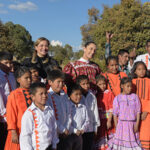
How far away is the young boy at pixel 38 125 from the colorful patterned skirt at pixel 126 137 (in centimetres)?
193

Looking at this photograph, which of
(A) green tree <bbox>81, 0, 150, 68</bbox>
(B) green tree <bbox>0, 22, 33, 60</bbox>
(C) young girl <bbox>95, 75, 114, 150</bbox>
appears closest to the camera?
(C) young girl <bbox>95, 75, 114, 150</bbox>

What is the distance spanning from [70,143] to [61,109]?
1.95 feet

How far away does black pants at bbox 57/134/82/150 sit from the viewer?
10.2 feet

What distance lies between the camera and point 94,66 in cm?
412

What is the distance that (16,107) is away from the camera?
2830 millimetres

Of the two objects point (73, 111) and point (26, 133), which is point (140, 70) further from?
point (26, 133)

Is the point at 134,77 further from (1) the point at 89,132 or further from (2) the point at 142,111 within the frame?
(1) the point at 89,132

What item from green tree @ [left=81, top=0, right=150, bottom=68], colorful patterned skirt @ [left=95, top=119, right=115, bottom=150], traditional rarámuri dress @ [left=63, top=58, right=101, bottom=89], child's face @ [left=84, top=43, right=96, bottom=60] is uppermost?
green tree @ [left=81, top=0, right=150, bottom=68]

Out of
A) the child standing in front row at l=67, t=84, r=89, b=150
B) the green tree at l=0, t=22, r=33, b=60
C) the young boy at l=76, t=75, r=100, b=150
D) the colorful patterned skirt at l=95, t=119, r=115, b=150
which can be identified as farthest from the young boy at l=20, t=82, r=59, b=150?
the green tree at l=0, t=22, r=33, b=60

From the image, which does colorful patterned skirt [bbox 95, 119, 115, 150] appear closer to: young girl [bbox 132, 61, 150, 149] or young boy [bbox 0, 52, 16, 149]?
young girl [bbox 132, 61, 150, 149]

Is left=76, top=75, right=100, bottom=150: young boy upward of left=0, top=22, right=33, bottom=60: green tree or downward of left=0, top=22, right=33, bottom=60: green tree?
downward

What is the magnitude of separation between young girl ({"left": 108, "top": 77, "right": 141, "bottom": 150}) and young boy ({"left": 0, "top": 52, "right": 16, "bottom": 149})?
2.15 metres

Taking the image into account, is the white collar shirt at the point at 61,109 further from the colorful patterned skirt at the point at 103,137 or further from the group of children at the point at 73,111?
the colorful patterned skirt at the point at 103,137

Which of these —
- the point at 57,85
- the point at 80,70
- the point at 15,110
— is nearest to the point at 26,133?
the point at 15,110
